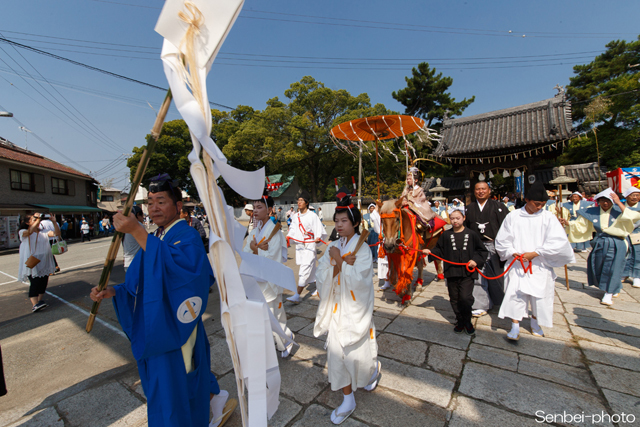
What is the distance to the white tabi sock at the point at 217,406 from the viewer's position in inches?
89.4

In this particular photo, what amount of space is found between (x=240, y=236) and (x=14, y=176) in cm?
2583

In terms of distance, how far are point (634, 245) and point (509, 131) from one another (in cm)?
921

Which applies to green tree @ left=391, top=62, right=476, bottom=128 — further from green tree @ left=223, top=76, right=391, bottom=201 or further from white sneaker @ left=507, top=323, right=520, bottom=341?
white sneaker @ left=507, top=323, right=520, bottom=341

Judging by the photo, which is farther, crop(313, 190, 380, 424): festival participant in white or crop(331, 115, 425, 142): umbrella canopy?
crop(331, 115, 425, 142): umbrella canopy

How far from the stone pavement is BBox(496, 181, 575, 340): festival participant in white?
35 centimetres

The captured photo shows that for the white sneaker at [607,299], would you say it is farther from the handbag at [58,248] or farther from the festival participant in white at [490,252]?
the handbag at [58,248]

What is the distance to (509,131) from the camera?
12.9 metres

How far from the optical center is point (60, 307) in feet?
17.8

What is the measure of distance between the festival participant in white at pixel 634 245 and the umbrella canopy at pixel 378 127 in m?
3.69

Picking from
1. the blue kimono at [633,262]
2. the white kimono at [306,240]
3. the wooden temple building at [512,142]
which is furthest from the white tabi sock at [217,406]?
the wooden temple building at [512,142]

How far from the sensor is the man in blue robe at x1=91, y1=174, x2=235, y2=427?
5.39ft

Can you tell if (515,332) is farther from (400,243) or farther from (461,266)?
(400,243)

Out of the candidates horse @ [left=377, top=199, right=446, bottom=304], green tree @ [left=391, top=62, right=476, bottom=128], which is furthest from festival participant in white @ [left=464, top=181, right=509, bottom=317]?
green tree @ [left=391, top=62, right=476, bottom=128]

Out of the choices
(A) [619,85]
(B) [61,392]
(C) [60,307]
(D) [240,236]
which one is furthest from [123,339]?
(A) [619,85]
